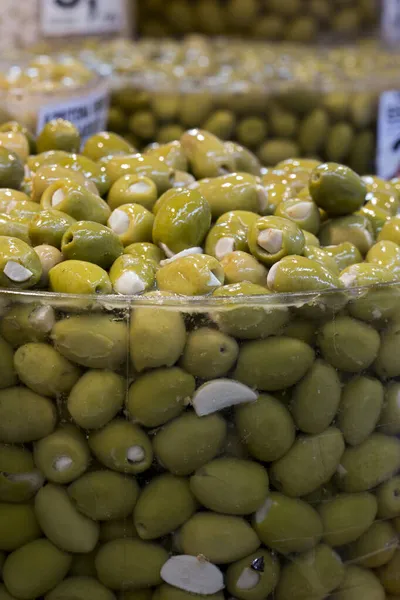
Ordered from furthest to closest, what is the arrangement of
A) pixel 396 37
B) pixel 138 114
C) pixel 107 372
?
pixel 396 37
pixel 138 114
pixel 107 372

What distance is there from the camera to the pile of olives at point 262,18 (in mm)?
2580

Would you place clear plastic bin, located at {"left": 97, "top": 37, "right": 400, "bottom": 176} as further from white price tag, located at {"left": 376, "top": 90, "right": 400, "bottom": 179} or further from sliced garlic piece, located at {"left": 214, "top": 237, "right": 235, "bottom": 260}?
sliced garlic piece, located at {"left": 214, "top": 237, "right": 235, "bottom": 260}

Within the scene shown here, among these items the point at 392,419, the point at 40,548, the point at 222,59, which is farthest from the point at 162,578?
Answer: the point at 222,59

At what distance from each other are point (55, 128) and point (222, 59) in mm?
1273

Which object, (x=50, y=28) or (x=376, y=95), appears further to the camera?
(x=50, y=28)

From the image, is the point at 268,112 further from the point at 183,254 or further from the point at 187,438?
the point at 187,438

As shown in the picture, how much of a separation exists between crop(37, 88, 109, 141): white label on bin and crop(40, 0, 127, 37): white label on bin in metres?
0.64

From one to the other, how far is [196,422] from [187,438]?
0.02m

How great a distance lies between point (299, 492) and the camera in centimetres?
72

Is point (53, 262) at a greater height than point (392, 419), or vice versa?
point (53, 262)

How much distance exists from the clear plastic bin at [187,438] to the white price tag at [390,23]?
82.3 inches

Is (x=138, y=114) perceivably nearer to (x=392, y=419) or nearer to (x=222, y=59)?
(x=222, y=59)

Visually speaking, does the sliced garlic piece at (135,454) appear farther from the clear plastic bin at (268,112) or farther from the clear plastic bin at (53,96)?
the clear plastic bin at (268,112)

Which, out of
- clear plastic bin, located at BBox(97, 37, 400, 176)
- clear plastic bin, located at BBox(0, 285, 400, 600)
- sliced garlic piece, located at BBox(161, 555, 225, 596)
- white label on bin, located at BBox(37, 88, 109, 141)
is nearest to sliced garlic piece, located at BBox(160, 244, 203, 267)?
clear plastic bin, located at BBox(0, 285, 400, 600)
